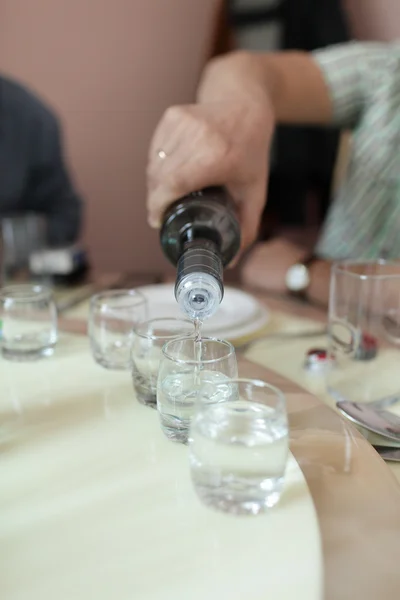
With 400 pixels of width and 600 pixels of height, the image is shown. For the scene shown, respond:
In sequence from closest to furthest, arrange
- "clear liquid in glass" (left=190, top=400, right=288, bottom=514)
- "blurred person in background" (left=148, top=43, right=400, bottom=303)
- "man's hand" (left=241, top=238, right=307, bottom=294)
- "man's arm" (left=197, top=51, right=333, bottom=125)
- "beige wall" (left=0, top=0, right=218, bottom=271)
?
"clear liquid in glass" (left=190, top=400, right=288, bottom=514) → "blurred person in background" (left=148, top=43, right=400, bottom=303) → "man's arm" (left=197, top=51, right=333, bottom=125) → "man's hand" (left=241, top=238, right=307, bottom=294) → "beige wall" (left=0, top=0, right=218, bottom=271)

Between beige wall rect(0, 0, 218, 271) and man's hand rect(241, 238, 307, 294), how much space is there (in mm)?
851

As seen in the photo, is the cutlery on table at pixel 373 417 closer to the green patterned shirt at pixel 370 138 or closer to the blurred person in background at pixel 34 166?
the green patterned shirt at pixel 370 138

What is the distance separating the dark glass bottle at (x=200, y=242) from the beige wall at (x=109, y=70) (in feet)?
4.19

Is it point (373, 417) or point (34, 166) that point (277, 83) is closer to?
point (373, 417)

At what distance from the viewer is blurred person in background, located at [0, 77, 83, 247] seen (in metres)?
1.67

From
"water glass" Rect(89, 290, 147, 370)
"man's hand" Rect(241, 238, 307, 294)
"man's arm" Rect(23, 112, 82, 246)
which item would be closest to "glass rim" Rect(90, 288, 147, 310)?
"water glass" Rect(89, 290, 147, 370)

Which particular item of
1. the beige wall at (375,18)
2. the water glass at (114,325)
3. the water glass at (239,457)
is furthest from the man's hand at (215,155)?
the beige wall at (375,18)

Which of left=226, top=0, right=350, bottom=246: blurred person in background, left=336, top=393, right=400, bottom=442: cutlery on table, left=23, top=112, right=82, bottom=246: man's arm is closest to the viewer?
left=336, top=393, right=400, bottom=442: cutlery on table

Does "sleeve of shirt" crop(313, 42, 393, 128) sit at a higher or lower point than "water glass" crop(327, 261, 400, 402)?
higher

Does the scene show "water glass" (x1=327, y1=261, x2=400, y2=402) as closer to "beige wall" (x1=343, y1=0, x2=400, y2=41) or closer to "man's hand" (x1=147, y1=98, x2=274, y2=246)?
"man's hand" (x1=147, y1=98, x2=274, y2=246)

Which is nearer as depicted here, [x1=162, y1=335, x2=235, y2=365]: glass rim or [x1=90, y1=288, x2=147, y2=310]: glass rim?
[x1=162, y1=335, x2=235, y2=365]: glass rim

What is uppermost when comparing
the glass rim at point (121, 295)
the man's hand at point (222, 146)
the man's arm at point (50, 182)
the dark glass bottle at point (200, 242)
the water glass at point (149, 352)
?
the man's hand at point (222, 146)

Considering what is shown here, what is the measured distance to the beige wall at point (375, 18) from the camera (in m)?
1.61

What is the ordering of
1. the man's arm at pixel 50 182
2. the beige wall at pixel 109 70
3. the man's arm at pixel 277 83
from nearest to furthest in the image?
the man's arm at pixel 277 83 < the man's arm at pixel 50 182 < the beige wall at pixel 109 70
